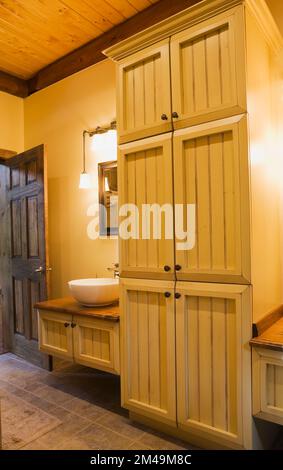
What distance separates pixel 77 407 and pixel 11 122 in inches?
116

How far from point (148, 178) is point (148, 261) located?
0.49 m

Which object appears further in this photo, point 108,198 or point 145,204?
point 108,198

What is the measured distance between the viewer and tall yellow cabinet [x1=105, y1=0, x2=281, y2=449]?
Result: 159 cm

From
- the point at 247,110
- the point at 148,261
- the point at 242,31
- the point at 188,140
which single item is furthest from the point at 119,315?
the point at 242,31

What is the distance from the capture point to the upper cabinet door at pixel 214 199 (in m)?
1.58

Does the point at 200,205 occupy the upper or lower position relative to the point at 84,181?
lower

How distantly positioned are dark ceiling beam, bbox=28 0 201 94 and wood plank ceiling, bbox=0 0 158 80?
0.14ft

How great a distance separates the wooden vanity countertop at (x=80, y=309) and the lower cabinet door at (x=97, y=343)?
0.04m

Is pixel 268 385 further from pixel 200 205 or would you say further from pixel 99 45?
pixel 99 45

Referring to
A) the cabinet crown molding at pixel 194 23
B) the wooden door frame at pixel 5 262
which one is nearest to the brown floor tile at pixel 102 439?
the wooden door frame at pixel 5 262

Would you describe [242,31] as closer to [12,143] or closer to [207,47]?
[207,47]

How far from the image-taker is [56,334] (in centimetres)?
249

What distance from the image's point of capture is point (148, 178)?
1.92 meters

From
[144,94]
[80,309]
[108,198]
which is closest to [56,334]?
[80,309]
